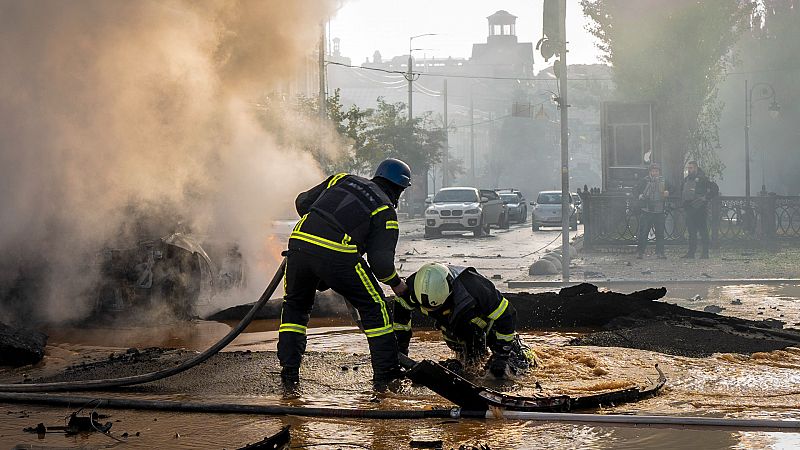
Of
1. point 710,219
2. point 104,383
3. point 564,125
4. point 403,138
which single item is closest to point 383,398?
point 104,383

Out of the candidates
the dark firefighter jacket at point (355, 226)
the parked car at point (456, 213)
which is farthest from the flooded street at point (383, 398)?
the parked car at point (456, 213)

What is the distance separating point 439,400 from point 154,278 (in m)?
6.66

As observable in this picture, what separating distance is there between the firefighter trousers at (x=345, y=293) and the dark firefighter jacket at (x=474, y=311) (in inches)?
14.5

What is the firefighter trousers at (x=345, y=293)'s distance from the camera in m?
7.70

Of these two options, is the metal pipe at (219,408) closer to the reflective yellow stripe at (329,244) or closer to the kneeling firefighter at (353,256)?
the kneeling firefighter at (353,256)

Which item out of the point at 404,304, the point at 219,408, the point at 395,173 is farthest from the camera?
the point at 404,304

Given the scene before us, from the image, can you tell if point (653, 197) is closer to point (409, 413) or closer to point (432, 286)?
point (432, 286)

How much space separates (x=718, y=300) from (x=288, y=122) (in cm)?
1122

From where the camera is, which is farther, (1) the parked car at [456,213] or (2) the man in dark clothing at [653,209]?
(1) the parked car at [456,213]

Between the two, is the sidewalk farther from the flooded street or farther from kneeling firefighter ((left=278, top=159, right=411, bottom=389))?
kneeling firefighter ((left=278, top=159, right=411, bottom=389))

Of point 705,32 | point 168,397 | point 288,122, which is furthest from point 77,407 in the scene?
point 705,32

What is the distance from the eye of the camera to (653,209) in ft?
70.2

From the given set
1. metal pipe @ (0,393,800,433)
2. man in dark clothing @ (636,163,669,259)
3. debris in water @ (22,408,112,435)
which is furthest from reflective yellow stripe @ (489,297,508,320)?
man in dark clothing @ (636,163,669,259)

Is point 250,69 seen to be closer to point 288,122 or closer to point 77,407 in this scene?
point 288,122
